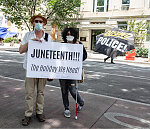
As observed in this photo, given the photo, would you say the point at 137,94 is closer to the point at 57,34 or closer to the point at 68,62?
the point at 68,62

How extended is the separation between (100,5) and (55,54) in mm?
26679

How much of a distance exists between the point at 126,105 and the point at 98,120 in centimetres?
138

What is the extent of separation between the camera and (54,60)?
3473mm

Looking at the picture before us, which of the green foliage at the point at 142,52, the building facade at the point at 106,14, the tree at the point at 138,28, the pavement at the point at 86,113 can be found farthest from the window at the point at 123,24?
the pavement at the point at 86,113

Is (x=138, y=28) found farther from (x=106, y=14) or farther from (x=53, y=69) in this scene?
(x=53, y=69)

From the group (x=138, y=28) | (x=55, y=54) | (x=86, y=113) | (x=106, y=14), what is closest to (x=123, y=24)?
(x=106, y=14)

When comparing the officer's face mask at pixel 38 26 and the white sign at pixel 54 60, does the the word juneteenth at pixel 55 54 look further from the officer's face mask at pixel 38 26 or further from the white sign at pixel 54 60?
the officer's face mask at pixel 38 26

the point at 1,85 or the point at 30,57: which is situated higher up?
the point at 30,57

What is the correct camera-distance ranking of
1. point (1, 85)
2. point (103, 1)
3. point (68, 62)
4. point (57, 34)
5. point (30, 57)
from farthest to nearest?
point (57, 34) < point (103, 1) < point (1, 85) < point (68, 62) < point (30, 57)

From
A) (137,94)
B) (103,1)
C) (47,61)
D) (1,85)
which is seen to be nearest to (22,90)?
(1,85)

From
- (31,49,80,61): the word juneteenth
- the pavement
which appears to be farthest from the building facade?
(31,49,80,61): the word juneteenth

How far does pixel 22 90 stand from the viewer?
5.60 m

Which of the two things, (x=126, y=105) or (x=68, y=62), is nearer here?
(x=68, y=62)

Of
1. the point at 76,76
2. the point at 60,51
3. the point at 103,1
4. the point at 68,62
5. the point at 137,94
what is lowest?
the point at 137,94
